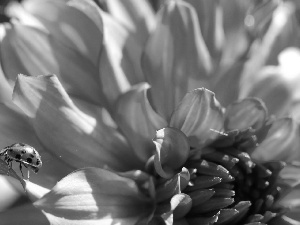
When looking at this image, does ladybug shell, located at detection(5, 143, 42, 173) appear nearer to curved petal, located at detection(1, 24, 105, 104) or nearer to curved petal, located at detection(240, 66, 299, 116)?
curved petal, located at detection(1, 24, 105, 104)

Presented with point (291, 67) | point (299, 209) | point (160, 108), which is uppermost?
point (291, 67)

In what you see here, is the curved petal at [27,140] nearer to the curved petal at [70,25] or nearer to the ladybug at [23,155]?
the ladybug at [23,155]

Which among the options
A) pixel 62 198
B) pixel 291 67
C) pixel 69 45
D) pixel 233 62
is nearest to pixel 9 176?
pixel 62 198

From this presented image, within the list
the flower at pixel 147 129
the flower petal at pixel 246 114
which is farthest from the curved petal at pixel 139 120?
the flower petal at pixel 246 114

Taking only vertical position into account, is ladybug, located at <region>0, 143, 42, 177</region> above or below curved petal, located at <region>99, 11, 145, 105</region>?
below

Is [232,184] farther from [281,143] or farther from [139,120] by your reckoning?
[139,120]

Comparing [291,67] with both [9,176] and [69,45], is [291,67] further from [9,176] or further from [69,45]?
[9,176]

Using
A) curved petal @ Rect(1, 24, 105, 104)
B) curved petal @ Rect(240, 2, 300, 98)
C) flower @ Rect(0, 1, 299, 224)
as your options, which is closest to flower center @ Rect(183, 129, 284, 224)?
flower @ Rect(0, 1, 299, 224)

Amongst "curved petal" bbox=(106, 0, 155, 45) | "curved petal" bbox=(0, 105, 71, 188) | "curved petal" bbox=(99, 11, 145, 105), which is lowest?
"curved petal" bbox=(0, 105, 71, 188)
